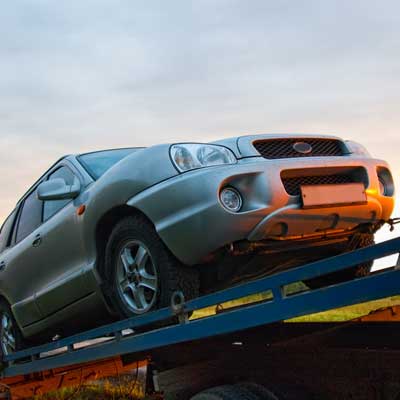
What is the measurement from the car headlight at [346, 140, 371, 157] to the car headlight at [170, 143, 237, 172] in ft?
2.90

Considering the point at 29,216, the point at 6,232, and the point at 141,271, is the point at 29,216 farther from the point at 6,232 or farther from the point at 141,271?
the point at 141,271

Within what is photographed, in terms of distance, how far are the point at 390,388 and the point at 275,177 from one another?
46.2 inches

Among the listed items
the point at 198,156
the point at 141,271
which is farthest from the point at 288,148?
the point at 141,271

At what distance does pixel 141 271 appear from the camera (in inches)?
147

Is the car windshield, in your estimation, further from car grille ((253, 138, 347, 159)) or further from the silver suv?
car grille ((253, 138, 347, 159))

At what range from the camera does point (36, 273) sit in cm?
498

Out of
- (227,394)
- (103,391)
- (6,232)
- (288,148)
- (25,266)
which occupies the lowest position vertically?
(103,391)

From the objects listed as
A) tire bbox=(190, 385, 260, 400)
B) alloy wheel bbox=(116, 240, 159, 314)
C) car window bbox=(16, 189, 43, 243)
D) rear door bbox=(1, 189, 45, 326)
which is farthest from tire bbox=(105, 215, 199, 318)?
car window bbox=(16, 189, 43, 243)

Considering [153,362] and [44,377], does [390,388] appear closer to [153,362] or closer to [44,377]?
[153,362]

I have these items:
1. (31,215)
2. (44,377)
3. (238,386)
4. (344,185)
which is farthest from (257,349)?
(31,215)

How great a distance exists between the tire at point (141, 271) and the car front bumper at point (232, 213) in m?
0.10

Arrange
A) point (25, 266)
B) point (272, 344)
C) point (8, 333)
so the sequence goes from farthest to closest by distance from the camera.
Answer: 1. point (8, 333)
2. point (25, 266)
3. point (272, 344)

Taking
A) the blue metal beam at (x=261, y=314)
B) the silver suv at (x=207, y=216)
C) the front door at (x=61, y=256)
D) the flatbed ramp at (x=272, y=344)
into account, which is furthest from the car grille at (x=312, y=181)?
the front door at (x=61, y=256)

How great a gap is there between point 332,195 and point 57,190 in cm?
191
